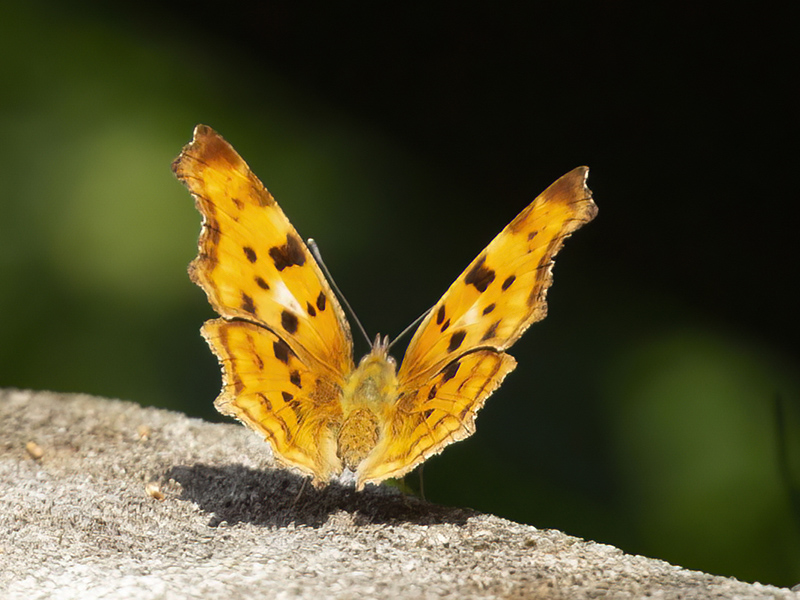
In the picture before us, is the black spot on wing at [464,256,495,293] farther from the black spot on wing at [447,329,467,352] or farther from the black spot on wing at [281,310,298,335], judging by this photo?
the black spot on wing at [281,310,298,335]

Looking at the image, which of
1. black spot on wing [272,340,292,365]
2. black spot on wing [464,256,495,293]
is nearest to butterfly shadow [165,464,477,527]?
black spot on wing [272,340,292,365]

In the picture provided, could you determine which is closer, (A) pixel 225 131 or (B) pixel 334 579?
(B) pixel 334 579

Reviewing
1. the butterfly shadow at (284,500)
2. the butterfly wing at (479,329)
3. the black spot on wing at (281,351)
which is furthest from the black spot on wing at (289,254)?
the butterfly shadow at (284,500)

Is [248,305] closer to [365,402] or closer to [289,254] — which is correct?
[289,254]

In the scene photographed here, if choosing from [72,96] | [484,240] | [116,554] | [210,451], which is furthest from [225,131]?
[116,554]

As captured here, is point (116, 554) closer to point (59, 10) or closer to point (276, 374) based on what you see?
point (276, 374)

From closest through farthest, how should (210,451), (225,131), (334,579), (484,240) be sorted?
(334,579) → (210,451) → (484,240) → (225,131)

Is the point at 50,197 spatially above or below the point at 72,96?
below

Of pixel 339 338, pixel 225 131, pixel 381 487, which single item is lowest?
pixel 381 487
